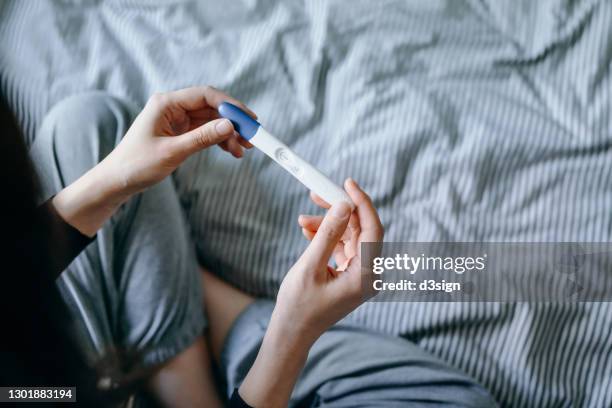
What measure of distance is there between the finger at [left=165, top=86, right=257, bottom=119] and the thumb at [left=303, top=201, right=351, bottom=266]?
0.15m

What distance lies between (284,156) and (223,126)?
0.06 metres

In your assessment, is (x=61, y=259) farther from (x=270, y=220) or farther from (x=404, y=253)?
(x=404, y=253)

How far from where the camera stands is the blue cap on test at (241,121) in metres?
0.50

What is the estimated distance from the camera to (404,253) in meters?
0.61

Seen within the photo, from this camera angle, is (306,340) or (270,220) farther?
(270,220)

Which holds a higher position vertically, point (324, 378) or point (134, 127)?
point (134, 127)

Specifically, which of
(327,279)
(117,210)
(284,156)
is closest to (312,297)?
(327,279)

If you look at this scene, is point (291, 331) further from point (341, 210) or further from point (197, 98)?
point (197, 98)

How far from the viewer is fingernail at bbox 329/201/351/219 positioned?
45cm

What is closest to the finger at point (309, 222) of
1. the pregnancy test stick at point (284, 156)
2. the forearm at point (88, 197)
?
the pregnancy test stick at point (284, 156)

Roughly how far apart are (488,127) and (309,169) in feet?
0.88

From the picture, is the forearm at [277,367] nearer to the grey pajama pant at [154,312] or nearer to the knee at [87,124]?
the grey pajama pant at [154,312]

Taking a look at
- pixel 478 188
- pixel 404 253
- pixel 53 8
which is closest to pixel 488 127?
pixel 478 188

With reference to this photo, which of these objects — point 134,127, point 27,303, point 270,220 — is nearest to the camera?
point 27,303
